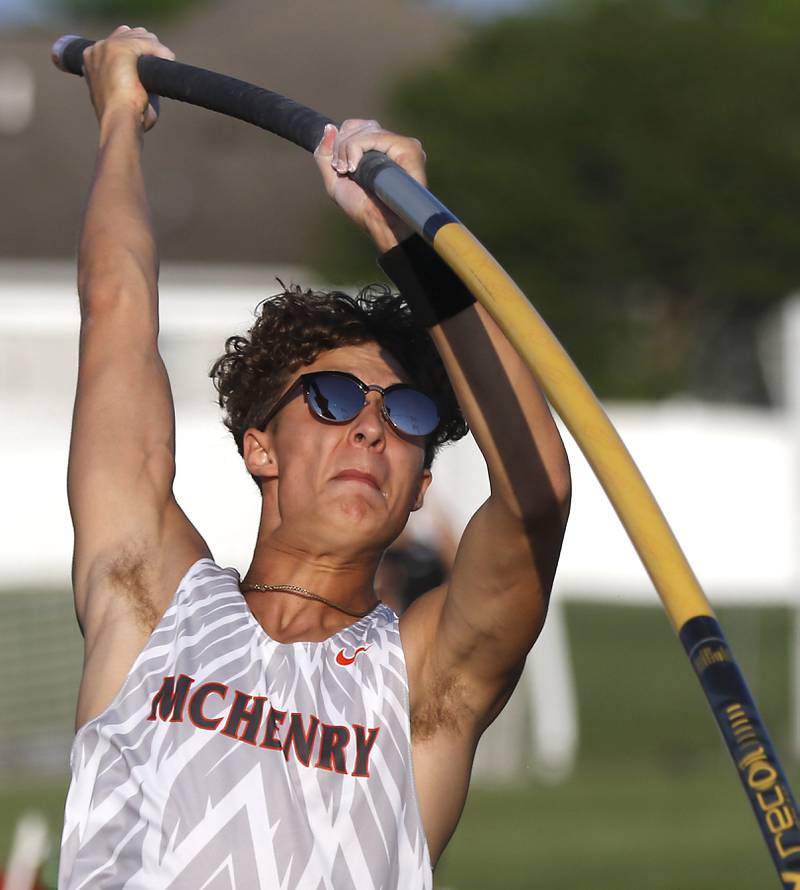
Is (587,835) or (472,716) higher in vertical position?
(587,835)

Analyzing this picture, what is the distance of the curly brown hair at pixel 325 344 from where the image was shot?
3820mm

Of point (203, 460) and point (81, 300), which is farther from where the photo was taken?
point (203, 460)

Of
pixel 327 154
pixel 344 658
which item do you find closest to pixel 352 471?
pixel 344 658

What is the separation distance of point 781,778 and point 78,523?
1480mm

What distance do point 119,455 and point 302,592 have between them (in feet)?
1.37

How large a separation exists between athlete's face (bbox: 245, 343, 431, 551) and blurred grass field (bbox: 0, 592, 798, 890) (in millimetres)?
1644

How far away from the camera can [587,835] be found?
33.3ft

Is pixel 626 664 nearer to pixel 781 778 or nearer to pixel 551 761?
pixel 551 761

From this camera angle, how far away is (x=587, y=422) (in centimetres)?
303

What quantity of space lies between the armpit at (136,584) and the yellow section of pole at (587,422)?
82 cm

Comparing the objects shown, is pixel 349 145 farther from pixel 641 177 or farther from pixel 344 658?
pixel 641 177

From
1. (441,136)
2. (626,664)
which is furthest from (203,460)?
(441,136)

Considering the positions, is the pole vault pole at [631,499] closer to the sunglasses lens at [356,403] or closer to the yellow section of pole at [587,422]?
the yellow section of pole at [587,422]

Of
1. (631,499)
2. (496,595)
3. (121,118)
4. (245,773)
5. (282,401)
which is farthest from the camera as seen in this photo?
(121,118)
